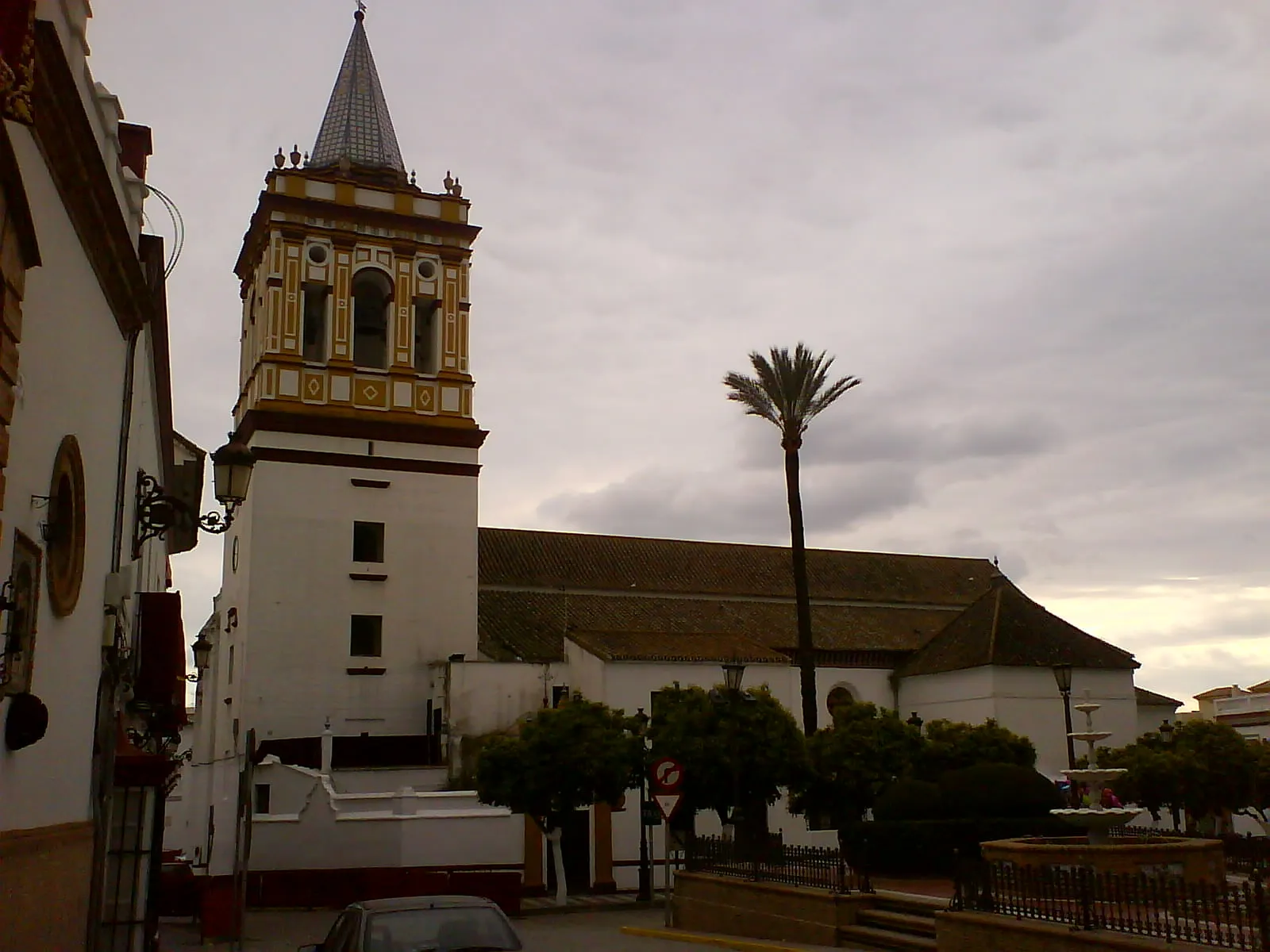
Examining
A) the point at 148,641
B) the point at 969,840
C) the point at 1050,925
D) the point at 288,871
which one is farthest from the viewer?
the point at 288,871

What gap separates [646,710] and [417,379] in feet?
38.0

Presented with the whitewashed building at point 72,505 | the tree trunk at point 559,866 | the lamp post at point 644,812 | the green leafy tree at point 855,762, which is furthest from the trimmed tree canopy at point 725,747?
the whitewashed building at point 72,505

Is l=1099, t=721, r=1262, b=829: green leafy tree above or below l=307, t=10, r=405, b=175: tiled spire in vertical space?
below

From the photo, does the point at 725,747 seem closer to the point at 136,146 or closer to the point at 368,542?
the point at 368,542

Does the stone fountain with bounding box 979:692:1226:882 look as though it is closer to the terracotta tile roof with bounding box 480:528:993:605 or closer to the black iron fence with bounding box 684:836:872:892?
the black iron fence with bounding box 684:836:872:892

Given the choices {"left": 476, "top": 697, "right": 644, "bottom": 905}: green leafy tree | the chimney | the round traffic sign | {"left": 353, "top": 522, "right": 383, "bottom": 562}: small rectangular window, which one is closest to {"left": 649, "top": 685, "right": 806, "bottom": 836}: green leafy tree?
{"left": 476, "top": 697, "right": 644, "bottom": 905}: green leafy tree

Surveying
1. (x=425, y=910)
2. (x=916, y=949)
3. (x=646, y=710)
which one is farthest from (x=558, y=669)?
(x=425, y=910)

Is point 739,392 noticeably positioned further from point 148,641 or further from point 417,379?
point 148,641

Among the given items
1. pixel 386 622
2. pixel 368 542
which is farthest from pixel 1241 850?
pixel 368 542

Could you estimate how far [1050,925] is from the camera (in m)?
12.8

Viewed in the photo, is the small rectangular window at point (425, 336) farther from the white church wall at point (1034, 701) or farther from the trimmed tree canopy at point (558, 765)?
the white church wall at point (1034, 701)

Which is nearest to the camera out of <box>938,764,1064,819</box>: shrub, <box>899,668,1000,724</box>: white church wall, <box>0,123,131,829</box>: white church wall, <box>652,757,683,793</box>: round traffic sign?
<box>0,123,131,829</box>: white church wall

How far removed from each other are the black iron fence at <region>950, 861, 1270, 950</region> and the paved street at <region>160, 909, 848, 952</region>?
3455 mm

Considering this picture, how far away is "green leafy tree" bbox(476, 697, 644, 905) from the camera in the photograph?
27.3m
